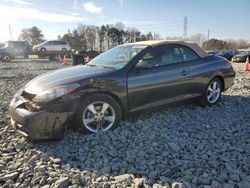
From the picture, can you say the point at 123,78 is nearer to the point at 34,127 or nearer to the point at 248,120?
the point at 34,127

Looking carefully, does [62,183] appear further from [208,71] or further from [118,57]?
[208,71]

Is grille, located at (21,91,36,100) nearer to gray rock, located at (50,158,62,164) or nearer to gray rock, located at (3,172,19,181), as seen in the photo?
gray rock, located at (50,158,62,164)

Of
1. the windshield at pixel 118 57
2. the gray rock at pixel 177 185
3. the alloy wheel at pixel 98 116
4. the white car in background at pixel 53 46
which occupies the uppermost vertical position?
the white car in background at pixel 53 46

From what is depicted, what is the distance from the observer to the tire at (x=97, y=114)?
13.1 feet

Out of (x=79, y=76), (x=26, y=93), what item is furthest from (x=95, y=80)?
(x=26, y=93)

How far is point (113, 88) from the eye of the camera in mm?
4223

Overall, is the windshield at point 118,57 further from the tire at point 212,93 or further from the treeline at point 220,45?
the treeline at point 220,45

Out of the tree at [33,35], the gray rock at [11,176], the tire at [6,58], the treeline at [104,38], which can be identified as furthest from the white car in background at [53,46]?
the tree at [33,35]

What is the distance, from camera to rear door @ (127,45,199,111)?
448 centimetres

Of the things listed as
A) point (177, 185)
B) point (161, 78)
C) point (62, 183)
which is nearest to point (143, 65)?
point (161, 78)

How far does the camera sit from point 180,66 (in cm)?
512

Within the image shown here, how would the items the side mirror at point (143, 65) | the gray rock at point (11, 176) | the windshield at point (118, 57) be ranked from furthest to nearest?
the windshield at point (118, 57) < the side mirror at point (143, 65) < the gray rock at point (11, 176)

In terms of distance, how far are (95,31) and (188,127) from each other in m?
63.5

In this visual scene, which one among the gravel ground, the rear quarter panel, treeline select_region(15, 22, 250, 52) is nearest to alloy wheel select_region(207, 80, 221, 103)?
the rear quarter panel
